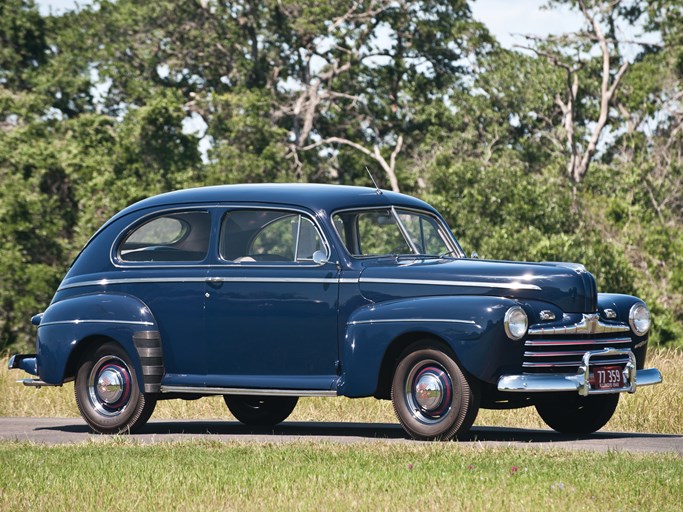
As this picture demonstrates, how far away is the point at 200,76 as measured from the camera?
151ft

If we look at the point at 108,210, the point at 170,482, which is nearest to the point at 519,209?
the point at 108,210

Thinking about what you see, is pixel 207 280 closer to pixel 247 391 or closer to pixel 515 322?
pixel 247 391

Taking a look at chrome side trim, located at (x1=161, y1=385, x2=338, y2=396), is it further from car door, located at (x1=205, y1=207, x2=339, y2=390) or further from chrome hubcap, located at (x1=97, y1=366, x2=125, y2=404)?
chrome hubcap, located at (x1=97, y1=366, x2=125, y2=404)

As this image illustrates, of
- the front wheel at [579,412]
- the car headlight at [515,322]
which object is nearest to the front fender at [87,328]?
the car headlight at [515,322]

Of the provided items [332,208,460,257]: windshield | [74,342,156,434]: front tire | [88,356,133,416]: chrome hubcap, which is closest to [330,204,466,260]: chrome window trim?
[332,208,460,257]: windshield

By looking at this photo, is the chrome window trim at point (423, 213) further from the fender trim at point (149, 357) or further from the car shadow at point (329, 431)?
the fender trim at point (149, 357)

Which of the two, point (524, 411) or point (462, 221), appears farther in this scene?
point (462, 221)

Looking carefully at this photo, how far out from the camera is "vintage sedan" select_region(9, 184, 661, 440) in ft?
32.1

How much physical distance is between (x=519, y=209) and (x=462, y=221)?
4.92 ft

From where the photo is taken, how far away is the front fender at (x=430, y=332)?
31.4 ft

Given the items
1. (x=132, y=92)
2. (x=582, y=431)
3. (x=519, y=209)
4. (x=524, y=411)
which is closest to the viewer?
(x=582, y=431)

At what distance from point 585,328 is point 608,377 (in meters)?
0.44

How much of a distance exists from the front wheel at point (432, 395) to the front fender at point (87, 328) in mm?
2431

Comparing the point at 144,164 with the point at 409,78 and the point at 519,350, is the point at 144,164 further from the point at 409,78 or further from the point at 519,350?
the point at 519,350
